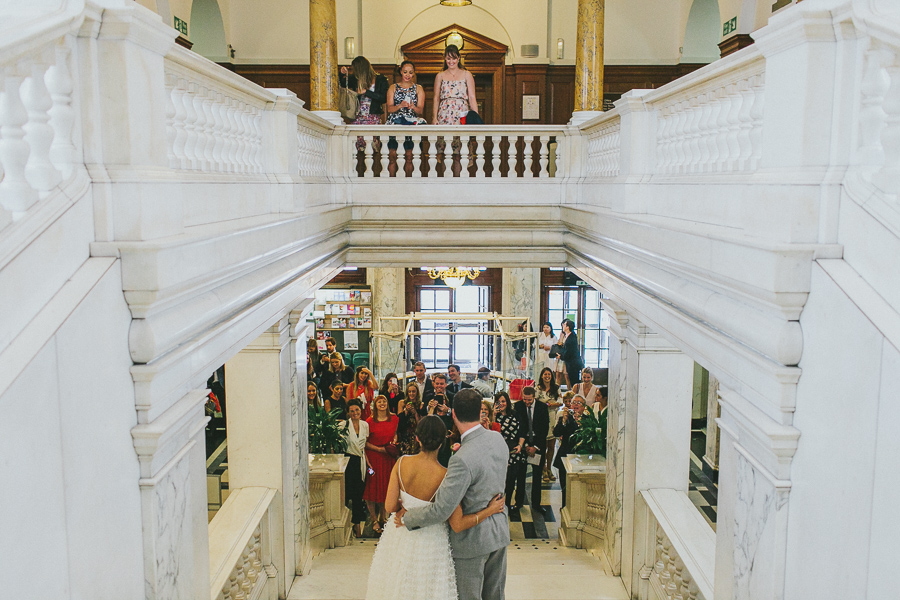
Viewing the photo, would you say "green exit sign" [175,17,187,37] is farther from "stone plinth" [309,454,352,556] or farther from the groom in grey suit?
the groom in grey suit

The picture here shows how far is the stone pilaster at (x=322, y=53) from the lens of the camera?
870cm

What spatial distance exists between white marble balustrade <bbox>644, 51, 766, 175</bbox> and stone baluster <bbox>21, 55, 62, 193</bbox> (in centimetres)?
277

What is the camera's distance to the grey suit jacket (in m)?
4.89

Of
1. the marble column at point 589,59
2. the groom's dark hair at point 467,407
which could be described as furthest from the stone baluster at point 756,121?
the marble column at point 589,59

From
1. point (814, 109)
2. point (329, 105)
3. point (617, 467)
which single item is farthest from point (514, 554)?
point (814, 109)

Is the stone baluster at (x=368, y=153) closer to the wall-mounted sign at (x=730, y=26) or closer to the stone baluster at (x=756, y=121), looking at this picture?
the stone baluster at (x=756, y=121)

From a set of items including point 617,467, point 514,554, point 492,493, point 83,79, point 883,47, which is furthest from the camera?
point 514,554

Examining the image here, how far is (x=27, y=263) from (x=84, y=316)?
0.34 meters

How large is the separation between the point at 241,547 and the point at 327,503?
262 cm

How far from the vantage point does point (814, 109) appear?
2.89 metres

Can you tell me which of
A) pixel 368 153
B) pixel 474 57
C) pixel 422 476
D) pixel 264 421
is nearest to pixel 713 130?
pixel 422 476

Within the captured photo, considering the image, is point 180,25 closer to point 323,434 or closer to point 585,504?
point 323,434

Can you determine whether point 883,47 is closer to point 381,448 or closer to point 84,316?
point 84,316

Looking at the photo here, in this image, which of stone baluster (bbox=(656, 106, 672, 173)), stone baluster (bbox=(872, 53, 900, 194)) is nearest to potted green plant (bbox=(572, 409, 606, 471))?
stone baluster (bbox=(656, 106, 672, 173))
